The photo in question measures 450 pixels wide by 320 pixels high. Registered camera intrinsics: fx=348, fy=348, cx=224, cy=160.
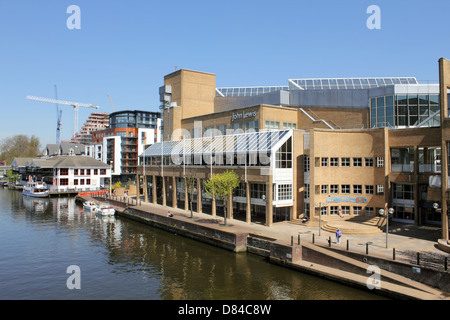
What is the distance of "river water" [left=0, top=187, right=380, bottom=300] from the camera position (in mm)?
29484

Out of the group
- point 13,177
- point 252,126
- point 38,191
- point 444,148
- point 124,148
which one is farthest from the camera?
point 13,177

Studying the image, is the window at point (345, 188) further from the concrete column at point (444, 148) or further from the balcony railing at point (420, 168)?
the concrete column at point (444, 148)

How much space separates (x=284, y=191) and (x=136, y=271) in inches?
916

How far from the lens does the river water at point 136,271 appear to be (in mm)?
29484

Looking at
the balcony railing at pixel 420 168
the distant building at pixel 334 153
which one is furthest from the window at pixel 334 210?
the balcony railing at pixel 420 168


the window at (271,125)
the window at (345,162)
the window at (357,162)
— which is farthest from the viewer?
the window at (271,125)

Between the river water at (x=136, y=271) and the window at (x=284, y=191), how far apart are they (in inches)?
463

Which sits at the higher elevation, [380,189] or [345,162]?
[345,162]

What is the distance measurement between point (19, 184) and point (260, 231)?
132878 millimetres

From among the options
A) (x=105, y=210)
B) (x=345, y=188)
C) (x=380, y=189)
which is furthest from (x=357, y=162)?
(x=105, y=210)

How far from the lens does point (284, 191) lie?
161ft

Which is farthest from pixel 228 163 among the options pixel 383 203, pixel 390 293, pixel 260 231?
pixel 390 293

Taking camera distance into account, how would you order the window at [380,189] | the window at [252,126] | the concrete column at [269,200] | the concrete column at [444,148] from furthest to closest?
the window at [252,126]
the window at [380,189]
the concrete column at [269,200]
the concrete column at [444,148]

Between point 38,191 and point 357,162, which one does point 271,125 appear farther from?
point 38,191
